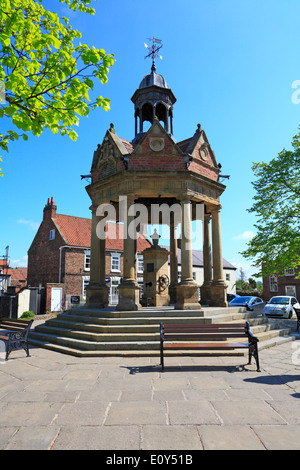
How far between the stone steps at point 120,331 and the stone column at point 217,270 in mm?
1197

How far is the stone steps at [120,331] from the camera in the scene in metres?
7.93

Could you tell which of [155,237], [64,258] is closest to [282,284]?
[64,258]

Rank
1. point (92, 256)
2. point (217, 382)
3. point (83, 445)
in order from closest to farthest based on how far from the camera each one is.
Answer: point (83, 445) → point (217, 382) → point (92, 256)

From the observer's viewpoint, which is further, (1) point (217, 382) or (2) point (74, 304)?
(2) point (74, 304)

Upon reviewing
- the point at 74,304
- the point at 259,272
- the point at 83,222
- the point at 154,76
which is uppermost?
the point at 154,76

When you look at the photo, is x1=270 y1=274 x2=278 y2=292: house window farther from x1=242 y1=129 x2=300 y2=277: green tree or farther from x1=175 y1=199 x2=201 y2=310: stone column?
x1=175 y1=199 x2=201 y2=310: stone column

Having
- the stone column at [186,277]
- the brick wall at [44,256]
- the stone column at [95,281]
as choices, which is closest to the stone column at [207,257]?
the stone column at [186,277]

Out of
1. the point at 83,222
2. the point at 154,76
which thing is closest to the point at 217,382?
the point at 154,76

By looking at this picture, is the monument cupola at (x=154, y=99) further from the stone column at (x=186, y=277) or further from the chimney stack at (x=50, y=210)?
the chimney stack at (x=50, y=210)

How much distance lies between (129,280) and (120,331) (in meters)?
2.18

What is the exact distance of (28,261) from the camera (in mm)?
34938

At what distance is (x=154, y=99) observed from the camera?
1399cm
